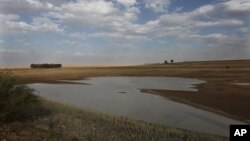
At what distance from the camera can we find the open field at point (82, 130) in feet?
33.2

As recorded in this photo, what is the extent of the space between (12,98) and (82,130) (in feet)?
8.33

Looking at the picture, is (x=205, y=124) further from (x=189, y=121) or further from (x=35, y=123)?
(x=35, y=123)

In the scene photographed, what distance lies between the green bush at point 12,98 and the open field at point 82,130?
1.26ft

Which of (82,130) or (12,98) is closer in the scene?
(12,98)

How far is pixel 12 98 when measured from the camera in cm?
1105

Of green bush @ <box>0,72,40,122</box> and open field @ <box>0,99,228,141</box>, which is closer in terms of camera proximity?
open field @ <box>0,99,228,141</box>

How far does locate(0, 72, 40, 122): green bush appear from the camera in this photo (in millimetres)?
10867

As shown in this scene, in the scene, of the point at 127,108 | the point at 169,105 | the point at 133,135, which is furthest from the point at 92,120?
the point at 169,105

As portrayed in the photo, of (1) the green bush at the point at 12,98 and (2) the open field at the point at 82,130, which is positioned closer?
Answer: (2) the open field at the point at 82,130

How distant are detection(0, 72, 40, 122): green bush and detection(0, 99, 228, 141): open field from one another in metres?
0.38

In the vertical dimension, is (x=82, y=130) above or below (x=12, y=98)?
below

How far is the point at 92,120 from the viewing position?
13.6m

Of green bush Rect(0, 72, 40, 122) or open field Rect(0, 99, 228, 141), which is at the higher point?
green bush Rect(0, 72, 40, 122)

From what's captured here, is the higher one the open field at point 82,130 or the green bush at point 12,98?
the green bush at point 12,98
